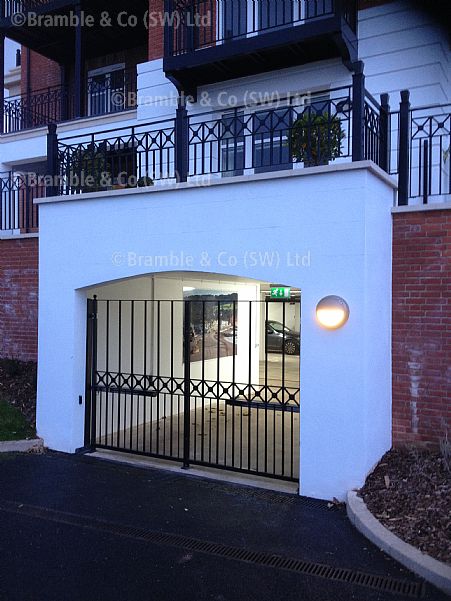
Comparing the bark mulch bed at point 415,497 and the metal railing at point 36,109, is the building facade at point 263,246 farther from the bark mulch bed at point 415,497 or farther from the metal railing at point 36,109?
the metal railing at point 36,109

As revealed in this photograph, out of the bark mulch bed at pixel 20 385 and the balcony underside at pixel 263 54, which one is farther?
the balcony underside at pixel 263 54

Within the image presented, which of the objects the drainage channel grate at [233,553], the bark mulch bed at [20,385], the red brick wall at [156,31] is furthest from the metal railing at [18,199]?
the drainage channel grate at [233,553]

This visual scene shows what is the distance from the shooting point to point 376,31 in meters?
8.98

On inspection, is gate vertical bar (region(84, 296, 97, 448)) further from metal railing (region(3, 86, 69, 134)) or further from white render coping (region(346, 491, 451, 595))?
metal railing (region(3, 86, 69, 134))

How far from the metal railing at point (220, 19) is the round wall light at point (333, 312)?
5.87 metres

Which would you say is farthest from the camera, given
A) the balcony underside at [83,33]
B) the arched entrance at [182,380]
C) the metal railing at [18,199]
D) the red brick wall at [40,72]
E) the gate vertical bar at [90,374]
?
the red brick wall at [40,72]

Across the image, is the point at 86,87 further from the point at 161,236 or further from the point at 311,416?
the point at 311,416

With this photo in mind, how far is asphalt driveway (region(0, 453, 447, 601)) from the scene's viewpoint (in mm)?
3840

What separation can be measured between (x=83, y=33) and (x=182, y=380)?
9.24m

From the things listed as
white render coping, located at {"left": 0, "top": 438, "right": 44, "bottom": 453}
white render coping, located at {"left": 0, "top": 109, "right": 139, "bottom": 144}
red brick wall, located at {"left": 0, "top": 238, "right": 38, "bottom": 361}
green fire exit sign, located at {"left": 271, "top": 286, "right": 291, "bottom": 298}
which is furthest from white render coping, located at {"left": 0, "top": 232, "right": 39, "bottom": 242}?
green fire exit sign, located at {"left": 271, "top": 286, "right": 291, "bottom": 298}

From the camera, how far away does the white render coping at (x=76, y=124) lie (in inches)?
458

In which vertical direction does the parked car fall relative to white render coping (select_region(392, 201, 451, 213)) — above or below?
below

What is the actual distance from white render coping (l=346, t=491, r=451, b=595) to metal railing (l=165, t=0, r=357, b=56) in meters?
7.70

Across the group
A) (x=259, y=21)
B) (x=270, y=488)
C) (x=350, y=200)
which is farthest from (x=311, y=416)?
(x=259, y=21)
